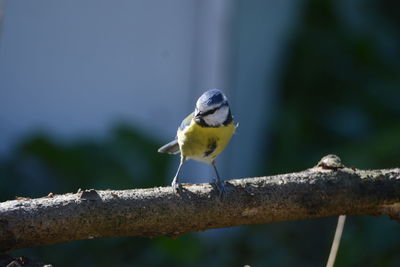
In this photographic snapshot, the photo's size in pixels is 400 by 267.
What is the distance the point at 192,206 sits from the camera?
1803mm

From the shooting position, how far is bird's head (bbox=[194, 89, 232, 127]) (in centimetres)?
220

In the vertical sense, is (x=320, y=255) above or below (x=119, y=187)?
below

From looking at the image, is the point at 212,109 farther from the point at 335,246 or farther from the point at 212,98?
the point at 335,246

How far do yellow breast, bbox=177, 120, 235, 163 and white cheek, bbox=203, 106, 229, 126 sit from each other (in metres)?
0.02

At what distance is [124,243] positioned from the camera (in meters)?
3.54

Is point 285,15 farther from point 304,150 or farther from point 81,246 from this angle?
point 81,246

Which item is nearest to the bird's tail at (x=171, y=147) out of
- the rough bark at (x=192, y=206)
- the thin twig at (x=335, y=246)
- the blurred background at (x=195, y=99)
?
the rough bark at (x=192, y=206)

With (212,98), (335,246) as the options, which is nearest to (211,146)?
(212,98)

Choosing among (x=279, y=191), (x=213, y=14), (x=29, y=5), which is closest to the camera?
(x=279, y=191)

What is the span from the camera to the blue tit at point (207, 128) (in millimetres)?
2209

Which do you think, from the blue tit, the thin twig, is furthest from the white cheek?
the thin twig

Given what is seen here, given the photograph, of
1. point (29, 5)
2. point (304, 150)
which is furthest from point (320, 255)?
point (29, 5)

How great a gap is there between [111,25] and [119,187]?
105cm

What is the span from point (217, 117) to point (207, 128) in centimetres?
5
